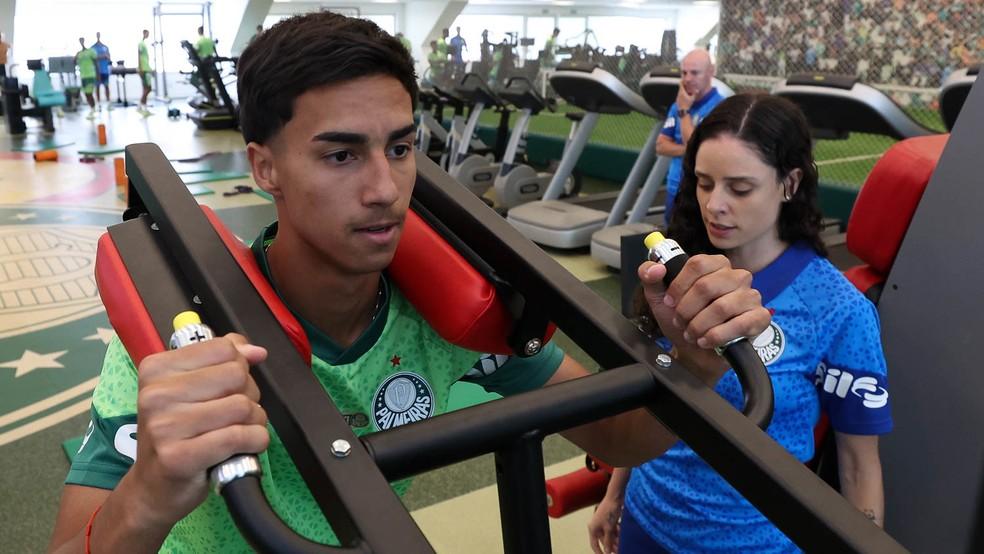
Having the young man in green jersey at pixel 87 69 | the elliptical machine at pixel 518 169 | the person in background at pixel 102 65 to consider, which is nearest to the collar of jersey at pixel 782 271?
the elliptical machine at pixel 518 169

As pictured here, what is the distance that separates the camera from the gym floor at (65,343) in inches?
107

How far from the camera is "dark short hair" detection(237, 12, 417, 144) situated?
1.02 m

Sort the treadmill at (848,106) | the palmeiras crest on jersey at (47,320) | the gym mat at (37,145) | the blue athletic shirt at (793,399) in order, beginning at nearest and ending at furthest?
1. the blue athletic shirt at (793,399)
2. the palmeiras crest on jersey at (47,320)
3. the treadmill at (848,106)
4. the gym mat at (37,145)

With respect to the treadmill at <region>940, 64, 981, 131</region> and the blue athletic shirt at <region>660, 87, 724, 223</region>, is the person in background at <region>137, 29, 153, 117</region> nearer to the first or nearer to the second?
the blue athletic shirt at <region>660, 87, 724, 223</region>

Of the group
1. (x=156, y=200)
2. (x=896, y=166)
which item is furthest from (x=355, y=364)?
(x=896, y=166)

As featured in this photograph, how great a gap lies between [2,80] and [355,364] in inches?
523

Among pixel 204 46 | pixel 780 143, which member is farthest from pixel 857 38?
pixel 204 46

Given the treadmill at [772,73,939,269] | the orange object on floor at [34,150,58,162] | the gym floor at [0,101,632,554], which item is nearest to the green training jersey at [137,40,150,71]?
the orange object on floor at [34,150,58,162]

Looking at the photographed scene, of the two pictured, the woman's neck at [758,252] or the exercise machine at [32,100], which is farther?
the exercise machine at [32,100]

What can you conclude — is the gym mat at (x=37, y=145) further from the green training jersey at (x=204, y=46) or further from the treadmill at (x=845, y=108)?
the treadmill at (x=845, y=108)

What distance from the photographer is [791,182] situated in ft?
5.64

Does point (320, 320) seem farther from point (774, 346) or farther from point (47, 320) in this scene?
point (47, 320)

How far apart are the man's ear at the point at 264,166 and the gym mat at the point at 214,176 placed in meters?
7.76

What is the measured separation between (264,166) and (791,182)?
1.13m
